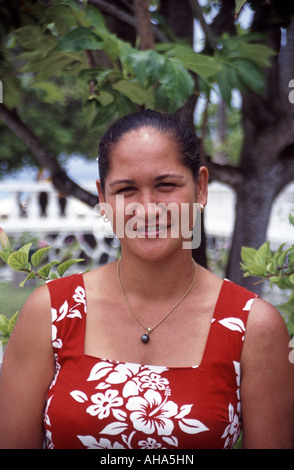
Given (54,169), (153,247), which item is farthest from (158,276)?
(54,169)

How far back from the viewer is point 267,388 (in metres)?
1.58

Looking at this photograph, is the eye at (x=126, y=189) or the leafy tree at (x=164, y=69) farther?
the leafy tree at (x=164, y=69)

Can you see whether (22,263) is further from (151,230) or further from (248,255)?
(248,255)

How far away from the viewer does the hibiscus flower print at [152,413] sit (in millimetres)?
1497

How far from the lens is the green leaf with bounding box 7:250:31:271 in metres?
1.87

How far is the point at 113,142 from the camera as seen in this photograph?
5.28 feet

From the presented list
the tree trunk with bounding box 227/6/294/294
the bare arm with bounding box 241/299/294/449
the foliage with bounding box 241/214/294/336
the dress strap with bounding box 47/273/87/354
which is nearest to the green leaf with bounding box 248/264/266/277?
the foliage with bounding box 241/214/294/336

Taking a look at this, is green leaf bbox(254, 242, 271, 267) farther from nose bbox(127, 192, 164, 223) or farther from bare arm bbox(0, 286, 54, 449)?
bare arm bbox(0, 286, 54, 449)

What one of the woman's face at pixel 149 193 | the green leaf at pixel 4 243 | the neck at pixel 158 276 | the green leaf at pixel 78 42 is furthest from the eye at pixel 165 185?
the green leaf at pixel 4 243

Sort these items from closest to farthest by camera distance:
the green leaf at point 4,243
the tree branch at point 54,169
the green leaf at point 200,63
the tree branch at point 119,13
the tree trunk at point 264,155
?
the green leaf at point 200,63
the green leaf at point 4,243
the tree branch at point 119,13
the tree branch at point 54,169
the tree trunk at point 264,155

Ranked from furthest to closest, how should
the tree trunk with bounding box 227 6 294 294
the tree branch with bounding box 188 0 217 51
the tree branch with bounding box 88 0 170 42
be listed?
1. the tree trunk with bounding box 227 6 294 294
2. the tree branch with bounding box 88 0 170 42
3. the tree branch with bounding box 188 0 217 51

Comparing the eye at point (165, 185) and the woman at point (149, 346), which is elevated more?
the eye at point (165, 185)

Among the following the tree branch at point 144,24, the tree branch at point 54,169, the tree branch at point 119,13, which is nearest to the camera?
the tree branch at point 144,24

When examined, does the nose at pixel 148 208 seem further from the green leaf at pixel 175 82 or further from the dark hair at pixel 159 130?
the green leaf at pixel 175 82
